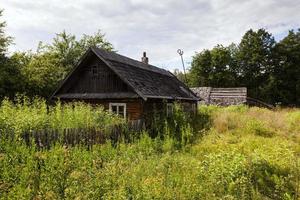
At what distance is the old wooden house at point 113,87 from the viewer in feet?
57.0

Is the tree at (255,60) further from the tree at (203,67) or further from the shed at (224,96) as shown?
the shed at (224,96)

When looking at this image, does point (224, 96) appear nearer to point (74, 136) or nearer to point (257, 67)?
point (257, 67)

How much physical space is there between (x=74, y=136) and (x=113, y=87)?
8.11 metres

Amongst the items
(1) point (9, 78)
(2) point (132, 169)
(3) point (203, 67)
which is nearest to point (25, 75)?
(1) point (9, 78)

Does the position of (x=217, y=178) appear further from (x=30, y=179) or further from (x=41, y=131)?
(x=41, y=131)

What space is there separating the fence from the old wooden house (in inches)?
179

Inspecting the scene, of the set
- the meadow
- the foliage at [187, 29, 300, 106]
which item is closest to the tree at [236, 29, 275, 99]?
the foliage at [187, 29, 300, 106]

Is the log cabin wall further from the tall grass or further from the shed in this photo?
the shed

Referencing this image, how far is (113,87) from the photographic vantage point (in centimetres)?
1828

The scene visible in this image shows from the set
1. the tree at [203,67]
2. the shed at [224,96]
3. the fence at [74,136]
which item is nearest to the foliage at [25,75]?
the fence at [74,136]

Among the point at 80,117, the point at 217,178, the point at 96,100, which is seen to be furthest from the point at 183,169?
the point at 96,100

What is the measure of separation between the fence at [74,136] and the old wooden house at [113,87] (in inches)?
179

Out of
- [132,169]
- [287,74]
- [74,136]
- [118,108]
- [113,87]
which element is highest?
[287,74]

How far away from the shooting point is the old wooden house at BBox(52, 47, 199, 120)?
1736 centimetres
